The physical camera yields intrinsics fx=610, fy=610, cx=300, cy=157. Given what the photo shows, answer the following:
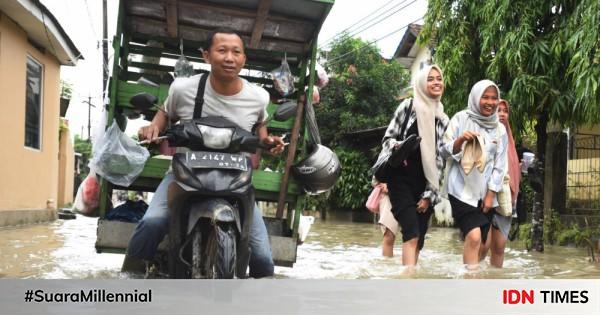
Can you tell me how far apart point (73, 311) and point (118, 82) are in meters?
1.40

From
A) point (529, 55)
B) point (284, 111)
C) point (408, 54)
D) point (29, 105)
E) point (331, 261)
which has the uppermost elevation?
point (408, 54)

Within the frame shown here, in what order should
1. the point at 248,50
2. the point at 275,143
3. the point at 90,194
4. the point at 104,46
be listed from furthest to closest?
1. the point at 104,46
2. the point at 248,50
3. the point at 90,194
4. the point at 275,143

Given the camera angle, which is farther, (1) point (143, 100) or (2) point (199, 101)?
(2) point (199, 101)

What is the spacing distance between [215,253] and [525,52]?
3552mm

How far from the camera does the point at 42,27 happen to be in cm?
727

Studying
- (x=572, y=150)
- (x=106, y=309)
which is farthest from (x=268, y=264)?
(x=572, y=150)

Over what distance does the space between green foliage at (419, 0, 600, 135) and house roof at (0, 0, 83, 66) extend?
4281 millimetres

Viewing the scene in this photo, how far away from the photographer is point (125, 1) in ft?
11.4

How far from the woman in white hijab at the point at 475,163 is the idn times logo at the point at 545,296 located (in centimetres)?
60

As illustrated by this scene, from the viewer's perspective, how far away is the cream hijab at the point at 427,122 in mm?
3422

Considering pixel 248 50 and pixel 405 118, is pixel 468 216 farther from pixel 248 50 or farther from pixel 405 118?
pixel 248 50

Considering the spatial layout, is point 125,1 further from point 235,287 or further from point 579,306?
point 579,306

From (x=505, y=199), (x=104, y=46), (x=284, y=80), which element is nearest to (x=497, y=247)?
(x=505, y=199)

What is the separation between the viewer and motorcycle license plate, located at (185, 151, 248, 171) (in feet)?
7.63
